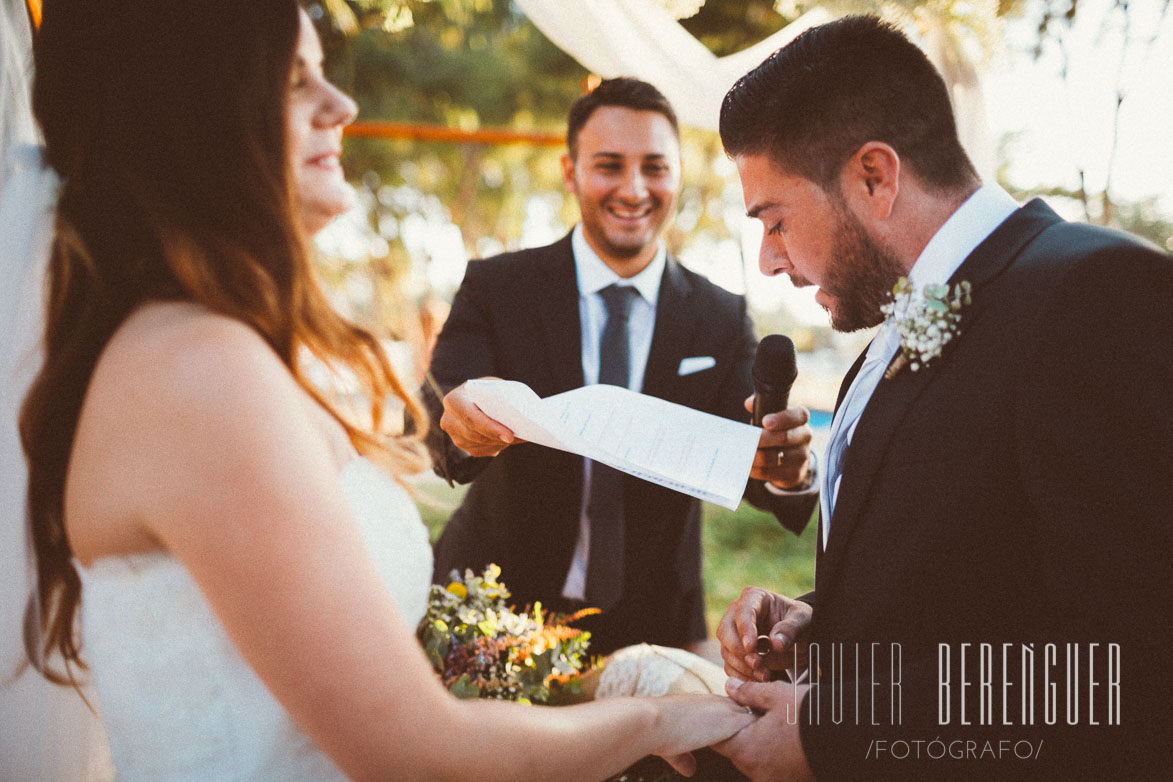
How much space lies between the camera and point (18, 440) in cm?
153

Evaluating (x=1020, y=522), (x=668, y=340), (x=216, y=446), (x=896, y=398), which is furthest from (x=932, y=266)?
(x=216, y=446)

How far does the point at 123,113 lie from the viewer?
44.8 inches

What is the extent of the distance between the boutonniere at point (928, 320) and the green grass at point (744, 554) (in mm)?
4138

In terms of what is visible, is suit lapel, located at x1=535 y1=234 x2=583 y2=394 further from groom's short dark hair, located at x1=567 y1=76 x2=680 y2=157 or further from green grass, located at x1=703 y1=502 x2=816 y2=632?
green grass, located at x1=703 y1=502 x2=816 y2=632

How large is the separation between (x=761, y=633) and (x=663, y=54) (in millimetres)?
2464

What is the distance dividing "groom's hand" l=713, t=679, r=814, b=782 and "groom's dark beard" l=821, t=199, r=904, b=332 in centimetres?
93

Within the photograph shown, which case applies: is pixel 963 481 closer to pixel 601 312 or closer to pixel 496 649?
pixel 496 649

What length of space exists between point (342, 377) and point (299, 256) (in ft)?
0.84

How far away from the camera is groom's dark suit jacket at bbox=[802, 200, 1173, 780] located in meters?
1.24

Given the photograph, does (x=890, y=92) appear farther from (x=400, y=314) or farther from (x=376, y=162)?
(x=376, y=162)

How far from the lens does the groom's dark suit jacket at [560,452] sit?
2863 mm

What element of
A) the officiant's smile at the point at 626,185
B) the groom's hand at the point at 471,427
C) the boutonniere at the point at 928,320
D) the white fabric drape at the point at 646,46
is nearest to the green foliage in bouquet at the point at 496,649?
the groom's hand at the point at 471,427

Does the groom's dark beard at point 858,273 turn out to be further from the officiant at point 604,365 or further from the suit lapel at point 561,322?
the suit lapel at point 561,322

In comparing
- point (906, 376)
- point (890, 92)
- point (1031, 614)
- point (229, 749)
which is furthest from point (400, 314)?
point (1031, 614)
